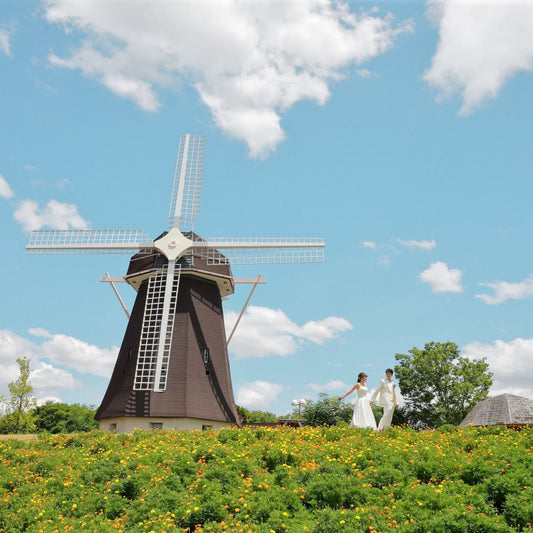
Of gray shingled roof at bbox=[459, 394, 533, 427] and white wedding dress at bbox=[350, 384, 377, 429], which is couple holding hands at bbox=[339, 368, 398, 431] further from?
gray shingled roof at bbox=[459, 394, 533, 427]

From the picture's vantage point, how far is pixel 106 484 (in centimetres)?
1064

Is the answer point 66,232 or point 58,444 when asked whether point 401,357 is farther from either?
point 58,444

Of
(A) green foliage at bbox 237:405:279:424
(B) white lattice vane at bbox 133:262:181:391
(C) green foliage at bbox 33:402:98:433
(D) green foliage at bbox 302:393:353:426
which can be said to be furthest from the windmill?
(A) green foliage at bbox 237:405:279:424

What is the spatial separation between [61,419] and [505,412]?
4400 centimetres

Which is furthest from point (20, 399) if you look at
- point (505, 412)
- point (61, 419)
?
point (505, 412)

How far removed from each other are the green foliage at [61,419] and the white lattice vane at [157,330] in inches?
1142

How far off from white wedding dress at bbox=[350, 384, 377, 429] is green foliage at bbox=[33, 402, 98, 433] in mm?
39936

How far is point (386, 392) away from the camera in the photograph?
15.1m

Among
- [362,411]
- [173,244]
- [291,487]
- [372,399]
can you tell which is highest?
[173,244]

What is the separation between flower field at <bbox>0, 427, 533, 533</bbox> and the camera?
813cm

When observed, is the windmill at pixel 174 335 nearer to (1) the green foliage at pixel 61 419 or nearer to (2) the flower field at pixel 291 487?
(2) the flower field at pixel 291 487

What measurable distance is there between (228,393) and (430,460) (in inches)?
643

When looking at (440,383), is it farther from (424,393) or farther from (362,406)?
(362,406)

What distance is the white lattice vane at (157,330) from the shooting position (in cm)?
2298
